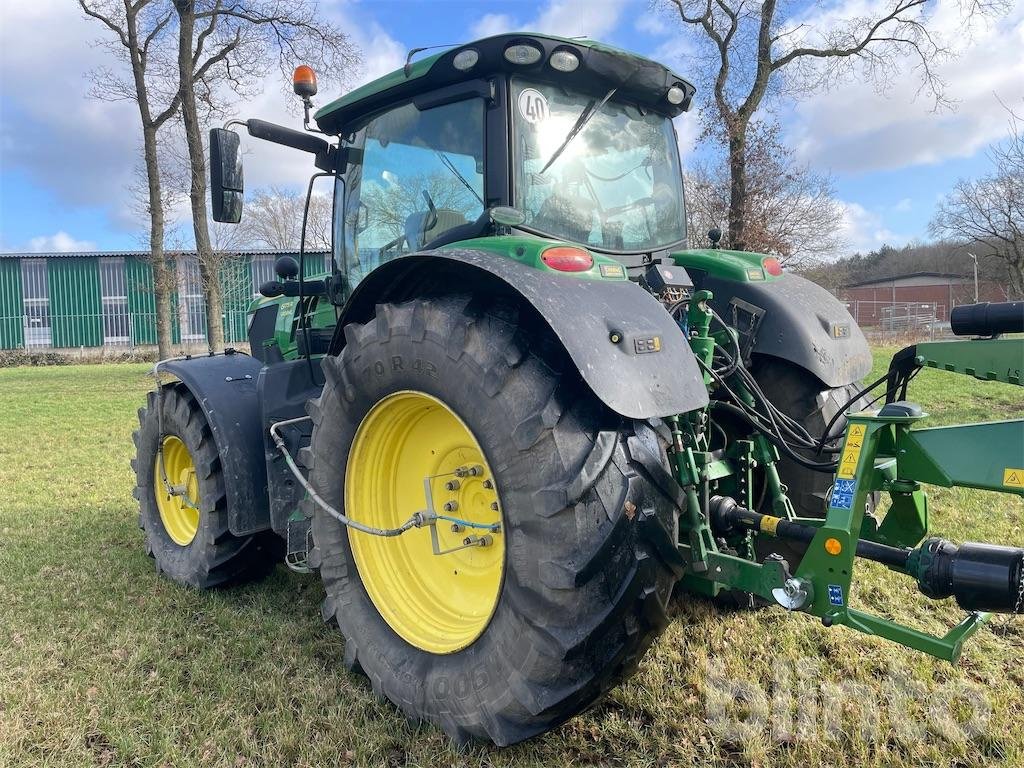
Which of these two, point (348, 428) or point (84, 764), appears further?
point (348, 428)

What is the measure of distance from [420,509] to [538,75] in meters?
1.73

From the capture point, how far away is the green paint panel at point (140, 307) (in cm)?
3356

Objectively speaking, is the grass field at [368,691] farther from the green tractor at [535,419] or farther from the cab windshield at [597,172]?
the cab windshield at [597,172]

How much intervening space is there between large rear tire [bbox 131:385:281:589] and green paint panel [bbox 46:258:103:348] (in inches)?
1322

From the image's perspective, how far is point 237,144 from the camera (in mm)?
3383

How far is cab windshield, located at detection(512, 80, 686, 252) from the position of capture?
9.34 feet

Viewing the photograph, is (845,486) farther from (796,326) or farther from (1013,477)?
(796,326)

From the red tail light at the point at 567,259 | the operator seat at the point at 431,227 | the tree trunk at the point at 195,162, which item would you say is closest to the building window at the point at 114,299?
the tree trunk at the point at 195,162

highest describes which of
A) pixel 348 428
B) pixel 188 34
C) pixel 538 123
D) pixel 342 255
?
pixel 188 34

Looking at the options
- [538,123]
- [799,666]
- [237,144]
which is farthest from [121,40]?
[799,666]

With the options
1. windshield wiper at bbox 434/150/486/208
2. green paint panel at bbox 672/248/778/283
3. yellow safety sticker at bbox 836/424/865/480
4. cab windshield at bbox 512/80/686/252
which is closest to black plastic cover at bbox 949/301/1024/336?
yellow safety sticker at bbox 836/424/865/480

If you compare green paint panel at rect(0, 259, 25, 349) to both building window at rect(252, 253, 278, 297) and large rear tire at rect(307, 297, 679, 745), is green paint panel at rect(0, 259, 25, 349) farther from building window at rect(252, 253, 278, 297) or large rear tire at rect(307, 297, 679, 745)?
large rear tire at rect(307, 297, 679, 745)

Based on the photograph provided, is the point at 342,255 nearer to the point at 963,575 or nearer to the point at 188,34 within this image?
the point at 963,575

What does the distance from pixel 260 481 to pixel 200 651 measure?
816mm
